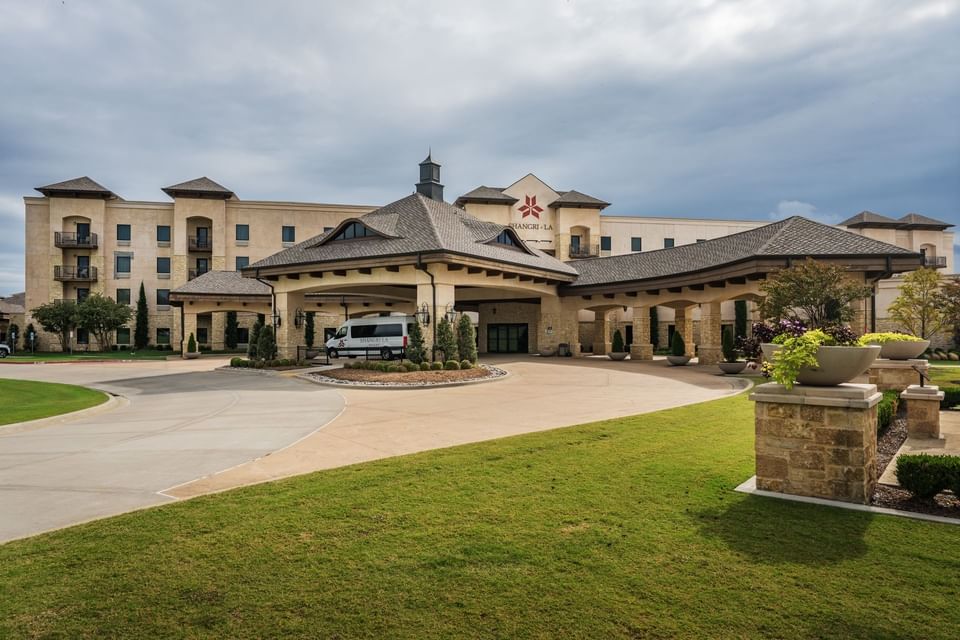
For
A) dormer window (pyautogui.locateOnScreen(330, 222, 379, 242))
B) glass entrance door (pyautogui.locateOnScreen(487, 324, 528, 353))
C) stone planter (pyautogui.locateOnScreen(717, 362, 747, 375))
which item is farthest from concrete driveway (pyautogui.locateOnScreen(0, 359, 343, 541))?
glass entrance door (pyautogui.locateOnScreen(487, 324, 528, 353))

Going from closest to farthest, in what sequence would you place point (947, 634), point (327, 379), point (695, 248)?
point (947, 634)
point (327, 379)
point (695, 248)

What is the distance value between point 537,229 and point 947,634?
48578 mm

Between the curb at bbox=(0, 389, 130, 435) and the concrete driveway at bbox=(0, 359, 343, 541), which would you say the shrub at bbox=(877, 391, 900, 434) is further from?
the curb at bbox=(0, 389, 130, 435)

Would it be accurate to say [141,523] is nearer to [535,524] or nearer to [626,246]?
[535,524]

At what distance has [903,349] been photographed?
42.3 feet

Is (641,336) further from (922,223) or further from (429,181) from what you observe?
(922,223)

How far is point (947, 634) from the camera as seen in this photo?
3406 millimetres

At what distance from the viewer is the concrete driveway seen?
6137mm

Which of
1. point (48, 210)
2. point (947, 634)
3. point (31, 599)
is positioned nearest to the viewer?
point (947, 634)

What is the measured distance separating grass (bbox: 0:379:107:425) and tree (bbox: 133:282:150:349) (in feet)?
101

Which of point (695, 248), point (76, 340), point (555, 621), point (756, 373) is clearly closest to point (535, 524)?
point (555, 621)

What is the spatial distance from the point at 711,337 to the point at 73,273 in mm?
53444

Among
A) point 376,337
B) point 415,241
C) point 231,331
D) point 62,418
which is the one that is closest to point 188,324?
point 231,331

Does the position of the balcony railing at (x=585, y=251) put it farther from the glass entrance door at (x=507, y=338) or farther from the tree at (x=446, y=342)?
the tree at (x=446, y=342)
